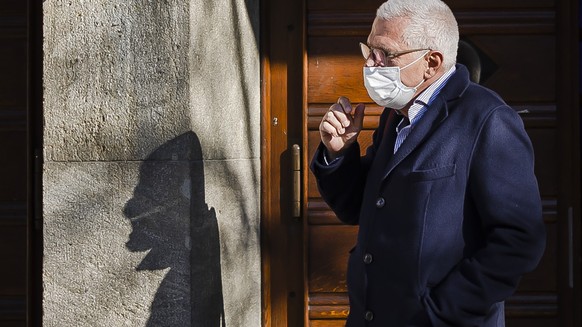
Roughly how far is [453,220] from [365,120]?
1.92 metres

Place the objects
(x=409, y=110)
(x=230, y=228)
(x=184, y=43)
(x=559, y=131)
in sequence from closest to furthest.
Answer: (x=409, y=110)
(x=184, y=43)
(x=230, y=228)
(x=559, y=131)

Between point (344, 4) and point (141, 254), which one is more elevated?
point (344, 4)

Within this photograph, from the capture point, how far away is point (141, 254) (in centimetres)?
398

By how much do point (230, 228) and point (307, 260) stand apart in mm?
580

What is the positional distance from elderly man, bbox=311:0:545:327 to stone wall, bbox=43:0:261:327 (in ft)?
3.43

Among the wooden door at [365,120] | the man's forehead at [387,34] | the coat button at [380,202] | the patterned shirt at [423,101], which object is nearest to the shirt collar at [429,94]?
the patterned shirt at [423,101]

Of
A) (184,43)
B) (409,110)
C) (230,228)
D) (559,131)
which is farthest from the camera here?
(559,131)

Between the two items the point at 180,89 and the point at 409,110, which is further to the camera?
the point at 180,89

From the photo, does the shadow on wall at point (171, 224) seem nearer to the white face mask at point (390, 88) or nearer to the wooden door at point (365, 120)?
the wooden door at point (365, 120)

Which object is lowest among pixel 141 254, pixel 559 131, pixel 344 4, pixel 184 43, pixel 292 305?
pixel 292 305

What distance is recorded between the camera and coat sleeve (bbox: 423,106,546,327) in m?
2.76

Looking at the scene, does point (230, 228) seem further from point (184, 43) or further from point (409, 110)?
point (409, 110)
